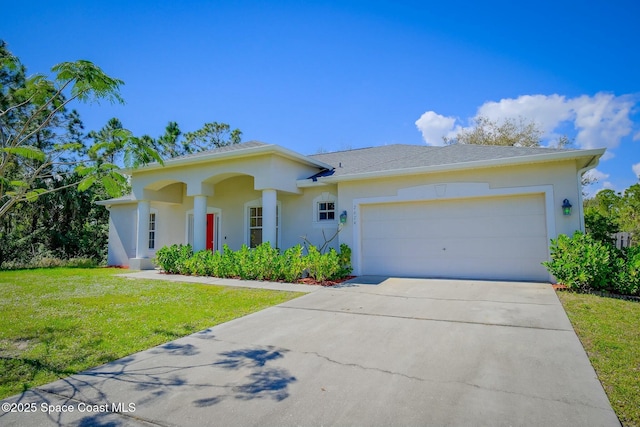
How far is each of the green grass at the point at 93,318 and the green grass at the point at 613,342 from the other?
5118 millimetres

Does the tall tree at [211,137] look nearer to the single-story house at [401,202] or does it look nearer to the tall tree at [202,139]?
the tall tree at [202,139]

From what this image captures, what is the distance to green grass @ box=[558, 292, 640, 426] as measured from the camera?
2.91m

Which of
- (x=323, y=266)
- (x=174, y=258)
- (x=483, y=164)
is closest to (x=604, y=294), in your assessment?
(x=483, y=164)

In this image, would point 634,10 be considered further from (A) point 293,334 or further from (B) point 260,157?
(A) point 293,334

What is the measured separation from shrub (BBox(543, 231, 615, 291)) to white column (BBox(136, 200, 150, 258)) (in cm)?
1397

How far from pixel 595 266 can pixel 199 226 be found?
11.5 metres

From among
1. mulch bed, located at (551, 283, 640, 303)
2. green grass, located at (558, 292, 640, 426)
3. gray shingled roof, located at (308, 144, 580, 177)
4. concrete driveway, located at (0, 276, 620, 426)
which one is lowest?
concrete driveway, located at (0, 276, 620, 426)

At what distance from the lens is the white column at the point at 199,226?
39.6 feet

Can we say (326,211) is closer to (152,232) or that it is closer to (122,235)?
(152,232)

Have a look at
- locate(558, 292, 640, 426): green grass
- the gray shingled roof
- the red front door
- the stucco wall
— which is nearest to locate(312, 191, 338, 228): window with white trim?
the gray shingled roof

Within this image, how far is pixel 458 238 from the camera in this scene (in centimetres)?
958

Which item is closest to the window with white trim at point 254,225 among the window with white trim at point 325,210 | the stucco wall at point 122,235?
the window with white trim at point 325,210

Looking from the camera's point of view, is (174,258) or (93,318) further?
(174,258)

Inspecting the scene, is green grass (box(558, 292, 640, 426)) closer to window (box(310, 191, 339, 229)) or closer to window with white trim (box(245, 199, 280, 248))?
window (box(310, 191, 339, 229))
